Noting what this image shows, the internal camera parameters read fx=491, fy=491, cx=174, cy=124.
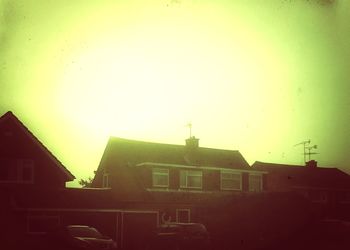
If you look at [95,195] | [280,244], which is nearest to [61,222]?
[95,195]

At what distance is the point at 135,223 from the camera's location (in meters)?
38.4

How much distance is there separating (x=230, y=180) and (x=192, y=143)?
5552 mm

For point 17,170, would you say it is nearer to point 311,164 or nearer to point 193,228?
point 193,228

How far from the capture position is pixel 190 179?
47.5 metres

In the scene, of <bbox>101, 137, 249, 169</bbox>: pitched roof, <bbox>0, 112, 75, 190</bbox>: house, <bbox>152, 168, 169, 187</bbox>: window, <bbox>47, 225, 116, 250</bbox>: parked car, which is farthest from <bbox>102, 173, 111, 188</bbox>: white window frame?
<bbox>47, 225, 116, 250</bbox>: parked car

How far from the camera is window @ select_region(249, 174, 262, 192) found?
50.6 meters

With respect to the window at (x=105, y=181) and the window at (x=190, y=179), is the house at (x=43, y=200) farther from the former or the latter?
the window at (x=105, y=181)

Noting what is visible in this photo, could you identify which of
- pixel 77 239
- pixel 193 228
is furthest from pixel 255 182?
pixel 77 239

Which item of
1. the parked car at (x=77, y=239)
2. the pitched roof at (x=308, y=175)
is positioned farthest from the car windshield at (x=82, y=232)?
the pitched roof at (x=308, y=175)

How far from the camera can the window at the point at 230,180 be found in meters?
49.2

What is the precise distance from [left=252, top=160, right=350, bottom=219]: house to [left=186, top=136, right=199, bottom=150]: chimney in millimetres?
10987

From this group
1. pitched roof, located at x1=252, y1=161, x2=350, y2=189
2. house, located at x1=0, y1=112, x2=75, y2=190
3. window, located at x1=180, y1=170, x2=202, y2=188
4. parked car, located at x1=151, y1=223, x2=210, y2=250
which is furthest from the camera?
pitched roof, located at x1=252, y1=161, x2=350, y2=189

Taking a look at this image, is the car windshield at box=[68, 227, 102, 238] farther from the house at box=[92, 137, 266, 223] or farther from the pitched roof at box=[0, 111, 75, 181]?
the house at box=[92, 137, 266, 223]

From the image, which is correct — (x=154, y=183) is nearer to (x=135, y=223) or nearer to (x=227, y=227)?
(x=135, y=223)
